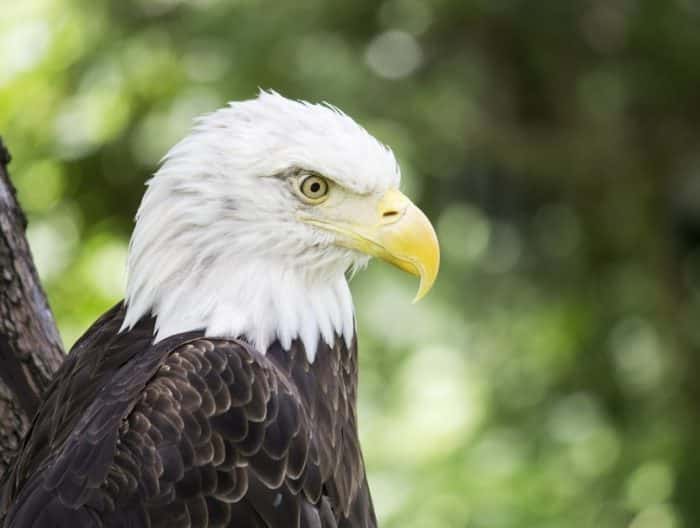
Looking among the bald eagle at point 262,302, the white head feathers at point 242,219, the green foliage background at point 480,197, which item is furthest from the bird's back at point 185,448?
the green foliage background at point 480,197

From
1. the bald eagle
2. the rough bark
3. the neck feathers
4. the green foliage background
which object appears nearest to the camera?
the bald eagle

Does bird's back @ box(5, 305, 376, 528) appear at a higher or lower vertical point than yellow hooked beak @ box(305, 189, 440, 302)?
lower

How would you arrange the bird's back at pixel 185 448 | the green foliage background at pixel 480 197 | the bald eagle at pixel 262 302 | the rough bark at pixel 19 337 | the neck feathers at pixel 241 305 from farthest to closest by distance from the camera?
the green foliage background at pixel 480 197, the rough bark at pixel 19 337, the neck feathers at pixel 241 305, the bald eagle at pixel 262 302, the bird's back at pixel 185 448

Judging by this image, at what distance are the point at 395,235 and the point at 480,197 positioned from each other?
4449 millimetres

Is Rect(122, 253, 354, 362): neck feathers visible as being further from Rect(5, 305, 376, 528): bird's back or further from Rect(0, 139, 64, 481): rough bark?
Rect(0, 139, 64, 481): rough bark

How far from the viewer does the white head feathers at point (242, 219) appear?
379 cm

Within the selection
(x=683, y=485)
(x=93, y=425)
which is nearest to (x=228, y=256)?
(x=93, y=425)

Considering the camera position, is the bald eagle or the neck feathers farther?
the neck feathers

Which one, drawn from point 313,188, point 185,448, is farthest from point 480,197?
point 185,448

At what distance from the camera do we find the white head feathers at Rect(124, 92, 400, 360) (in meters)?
3.79

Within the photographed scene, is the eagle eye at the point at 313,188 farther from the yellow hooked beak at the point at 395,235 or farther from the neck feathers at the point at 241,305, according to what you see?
the neck feathers at the point at 241,305

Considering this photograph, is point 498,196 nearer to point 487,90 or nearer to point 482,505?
point 487,90

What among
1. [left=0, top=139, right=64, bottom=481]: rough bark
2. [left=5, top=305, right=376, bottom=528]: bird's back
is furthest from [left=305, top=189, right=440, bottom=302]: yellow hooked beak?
[left=0, top=139, right=64, bottom=481]: rough bark

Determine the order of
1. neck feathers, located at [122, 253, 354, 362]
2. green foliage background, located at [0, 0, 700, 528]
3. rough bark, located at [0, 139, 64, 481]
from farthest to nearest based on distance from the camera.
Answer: green foliage background, located at [0, 0, 700, 528] < rough bark, located at [0, 139, 64, 481] < neck feathers, located at [122, 253, 354, 362]
